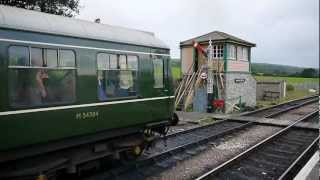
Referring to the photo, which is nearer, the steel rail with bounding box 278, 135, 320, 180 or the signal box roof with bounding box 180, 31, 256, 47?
the steel rail with bounding box 278, 135, 320, 180

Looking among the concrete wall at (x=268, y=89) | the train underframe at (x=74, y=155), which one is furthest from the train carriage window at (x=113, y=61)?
the concrete wall at (x=268, y=89)

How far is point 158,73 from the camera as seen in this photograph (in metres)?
10.1

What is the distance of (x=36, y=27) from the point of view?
22.3 feet

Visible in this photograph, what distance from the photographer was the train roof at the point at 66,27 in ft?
21.2

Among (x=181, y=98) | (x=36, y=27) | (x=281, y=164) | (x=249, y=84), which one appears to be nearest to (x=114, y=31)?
(x=36, y=27)

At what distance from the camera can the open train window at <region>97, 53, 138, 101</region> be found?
816cm

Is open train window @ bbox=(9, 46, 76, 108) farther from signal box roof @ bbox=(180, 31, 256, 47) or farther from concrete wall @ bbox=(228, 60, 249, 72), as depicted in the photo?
concrete wall @ bbox=(228, 60, 249, 72)

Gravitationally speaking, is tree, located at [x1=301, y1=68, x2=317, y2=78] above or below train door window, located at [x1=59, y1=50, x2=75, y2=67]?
above

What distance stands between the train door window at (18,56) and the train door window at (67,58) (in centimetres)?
83

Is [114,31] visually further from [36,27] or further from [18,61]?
[18,61]

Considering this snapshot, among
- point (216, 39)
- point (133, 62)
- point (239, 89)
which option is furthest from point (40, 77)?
point (239, 89)

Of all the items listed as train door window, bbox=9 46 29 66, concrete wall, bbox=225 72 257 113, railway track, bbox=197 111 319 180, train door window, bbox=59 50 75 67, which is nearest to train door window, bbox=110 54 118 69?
train door window, bbox=59 50 75 67

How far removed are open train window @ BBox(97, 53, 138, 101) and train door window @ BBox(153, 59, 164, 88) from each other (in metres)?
0.90

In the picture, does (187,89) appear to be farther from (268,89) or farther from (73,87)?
(73,87)
